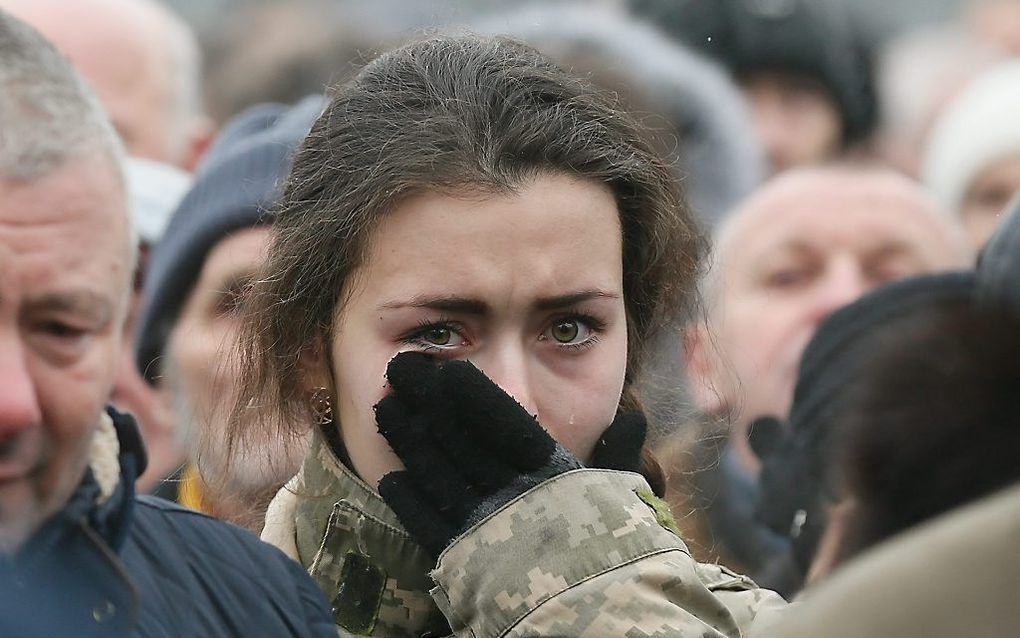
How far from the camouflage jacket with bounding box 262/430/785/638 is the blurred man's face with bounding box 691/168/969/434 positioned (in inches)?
78.9

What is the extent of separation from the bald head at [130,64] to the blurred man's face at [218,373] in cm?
109

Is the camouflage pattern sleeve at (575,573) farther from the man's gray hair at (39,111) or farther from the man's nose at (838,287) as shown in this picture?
the man's nose at (838,287)

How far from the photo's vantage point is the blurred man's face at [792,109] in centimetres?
693

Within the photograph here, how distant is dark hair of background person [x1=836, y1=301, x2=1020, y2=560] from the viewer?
1.79 m

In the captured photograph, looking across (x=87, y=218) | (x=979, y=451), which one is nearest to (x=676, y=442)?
(x=87, y=218)

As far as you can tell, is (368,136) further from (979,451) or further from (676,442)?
(979,451)

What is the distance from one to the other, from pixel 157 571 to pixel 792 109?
4.95 m

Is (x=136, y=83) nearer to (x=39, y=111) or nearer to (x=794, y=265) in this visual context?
(x=794, y=265)

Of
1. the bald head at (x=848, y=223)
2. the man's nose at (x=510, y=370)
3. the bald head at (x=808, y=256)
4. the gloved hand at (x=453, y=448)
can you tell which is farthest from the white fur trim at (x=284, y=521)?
the bald head at (x=848, y=223)

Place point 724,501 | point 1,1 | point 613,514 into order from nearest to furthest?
point 613,514, point 724,501, point 1,1

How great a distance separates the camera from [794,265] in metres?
5.01

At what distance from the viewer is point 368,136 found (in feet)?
9.77

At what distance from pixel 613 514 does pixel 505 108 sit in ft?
2.37

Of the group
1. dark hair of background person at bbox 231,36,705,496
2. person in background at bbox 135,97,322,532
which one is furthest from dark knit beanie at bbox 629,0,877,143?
dark hair of background person at bbox 231,36,705,496
